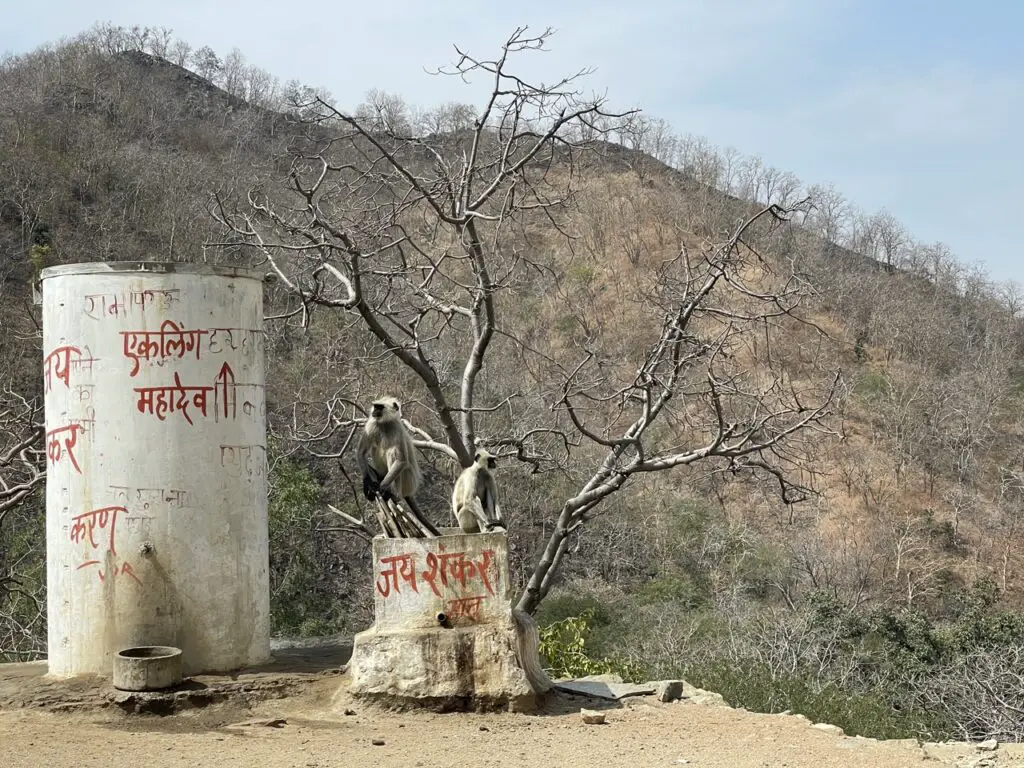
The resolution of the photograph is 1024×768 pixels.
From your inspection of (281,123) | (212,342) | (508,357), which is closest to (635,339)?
(508,357)

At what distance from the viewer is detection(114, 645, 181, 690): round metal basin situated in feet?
23.9

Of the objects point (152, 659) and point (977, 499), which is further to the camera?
point (977, 499)

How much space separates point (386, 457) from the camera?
790 cm

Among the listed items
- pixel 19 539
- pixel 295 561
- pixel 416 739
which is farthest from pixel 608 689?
pixel 295 561

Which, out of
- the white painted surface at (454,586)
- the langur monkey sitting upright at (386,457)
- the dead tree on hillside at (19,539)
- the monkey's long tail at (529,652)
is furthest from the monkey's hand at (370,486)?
the dead tree on hillside at (19,539)

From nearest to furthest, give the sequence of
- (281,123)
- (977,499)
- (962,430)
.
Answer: (977,499)
(962,430)
(281,123)

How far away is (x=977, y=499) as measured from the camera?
34.1 metres

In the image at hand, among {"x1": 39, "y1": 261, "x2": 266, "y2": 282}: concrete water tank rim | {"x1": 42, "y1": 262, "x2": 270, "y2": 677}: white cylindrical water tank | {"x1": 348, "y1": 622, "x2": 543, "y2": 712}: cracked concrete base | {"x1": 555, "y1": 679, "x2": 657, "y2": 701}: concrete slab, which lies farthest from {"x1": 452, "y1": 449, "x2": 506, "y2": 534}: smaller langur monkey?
{"x1": 39, "y1": 261, "x2": 266, "y2": 282}: concrete water tank rim

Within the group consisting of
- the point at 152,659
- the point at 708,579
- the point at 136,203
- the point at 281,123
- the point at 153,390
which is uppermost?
the point at 281,123

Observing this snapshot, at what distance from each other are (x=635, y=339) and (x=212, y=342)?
31209 millimetres

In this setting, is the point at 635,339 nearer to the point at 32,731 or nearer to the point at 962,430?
the point at 962,430

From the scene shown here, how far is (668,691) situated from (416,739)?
93.2 inches

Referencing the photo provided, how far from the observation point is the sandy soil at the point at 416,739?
626 cm

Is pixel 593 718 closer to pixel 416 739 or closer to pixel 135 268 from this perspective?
pixel 416 739
